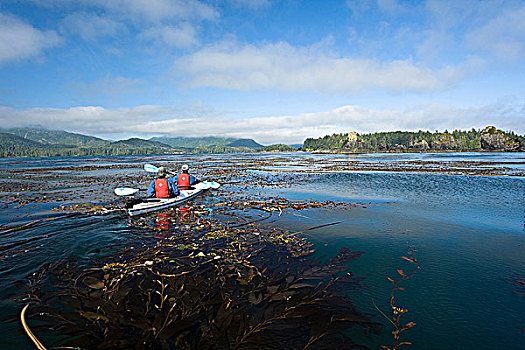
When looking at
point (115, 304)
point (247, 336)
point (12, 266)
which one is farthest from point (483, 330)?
point (12, 266)

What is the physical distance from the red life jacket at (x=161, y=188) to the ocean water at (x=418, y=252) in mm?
3116

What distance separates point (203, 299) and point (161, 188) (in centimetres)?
1228

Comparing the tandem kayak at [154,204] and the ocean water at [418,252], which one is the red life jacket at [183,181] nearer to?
the tandem kayak at [154,204]

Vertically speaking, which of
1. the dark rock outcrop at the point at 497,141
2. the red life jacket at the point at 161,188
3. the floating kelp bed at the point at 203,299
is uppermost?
the dark rock outcrop at the point at 497,141

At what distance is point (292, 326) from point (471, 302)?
5.55 metres

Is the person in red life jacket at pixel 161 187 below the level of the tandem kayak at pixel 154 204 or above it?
above

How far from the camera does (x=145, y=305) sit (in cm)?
710

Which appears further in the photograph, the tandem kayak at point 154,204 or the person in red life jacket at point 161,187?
the person in red life jacket at point 161,187

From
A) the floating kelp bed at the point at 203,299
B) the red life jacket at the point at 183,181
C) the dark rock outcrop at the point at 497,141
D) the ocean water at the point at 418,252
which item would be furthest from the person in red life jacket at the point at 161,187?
the dark rock outcrop at the point at 497,141

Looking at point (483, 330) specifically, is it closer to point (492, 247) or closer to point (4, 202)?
point (492, 247)

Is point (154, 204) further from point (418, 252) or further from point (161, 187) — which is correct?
point (418, 252)

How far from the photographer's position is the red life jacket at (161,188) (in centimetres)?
1798

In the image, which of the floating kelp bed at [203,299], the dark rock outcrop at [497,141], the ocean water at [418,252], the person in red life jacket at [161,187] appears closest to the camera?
the floating kelp bed at [203,299]

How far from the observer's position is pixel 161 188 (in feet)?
59.2
